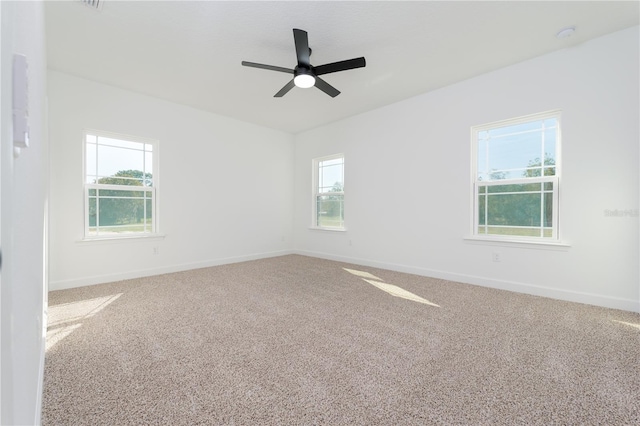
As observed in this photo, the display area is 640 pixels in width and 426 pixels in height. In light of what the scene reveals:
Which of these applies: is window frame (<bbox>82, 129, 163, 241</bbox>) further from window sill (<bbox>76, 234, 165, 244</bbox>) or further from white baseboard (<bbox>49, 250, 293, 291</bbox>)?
white baseboard (<bbox>49, 250, 293, 291</bbox>)

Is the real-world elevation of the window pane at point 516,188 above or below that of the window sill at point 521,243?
above

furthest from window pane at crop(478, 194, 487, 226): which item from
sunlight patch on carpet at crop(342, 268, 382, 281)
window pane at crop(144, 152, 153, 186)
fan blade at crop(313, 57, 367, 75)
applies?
window pane at crop(144, 152, 153, 186)

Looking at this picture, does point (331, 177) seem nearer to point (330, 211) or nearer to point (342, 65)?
point (330, 211)

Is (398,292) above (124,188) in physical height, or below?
below

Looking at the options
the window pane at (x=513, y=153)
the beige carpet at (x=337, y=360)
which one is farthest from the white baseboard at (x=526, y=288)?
the window pane at (x=513, y=153)

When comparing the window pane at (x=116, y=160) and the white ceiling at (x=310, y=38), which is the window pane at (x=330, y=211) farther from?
the window pane at (x=116, y=160)

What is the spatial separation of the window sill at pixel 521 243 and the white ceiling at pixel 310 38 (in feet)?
7.06

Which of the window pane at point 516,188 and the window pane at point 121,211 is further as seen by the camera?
the window pane at point 121,211

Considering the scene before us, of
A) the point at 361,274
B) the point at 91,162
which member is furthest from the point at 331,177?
the point at 91,162

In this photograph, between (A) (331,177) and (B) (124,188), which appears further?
(A) (331,177)

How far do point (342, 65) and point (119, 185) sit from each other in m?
3.51

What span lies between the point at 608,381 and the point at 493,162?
106 inches

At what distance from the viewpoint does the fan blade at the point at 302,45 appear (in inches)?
91.0

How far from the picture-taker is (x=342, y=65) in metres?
2.68
